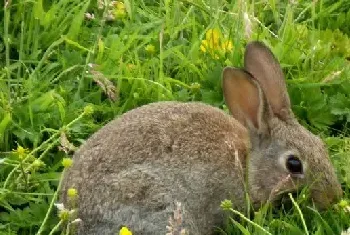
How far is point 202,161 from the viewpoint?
21.0 feet

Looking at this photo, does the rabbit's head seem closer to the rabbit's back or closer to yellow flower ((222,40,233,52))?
the rabbit's back

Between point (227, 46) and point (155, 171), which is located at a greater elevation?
point (227, 46)

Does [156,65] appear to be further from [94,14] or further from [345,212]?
[345,212]

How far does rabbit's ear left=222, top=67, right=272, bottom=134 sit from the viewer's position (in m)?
6.66

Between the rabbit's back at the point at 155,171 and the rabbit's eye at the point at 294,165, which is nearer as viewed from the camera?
the rabbit's back at the point at 155,171

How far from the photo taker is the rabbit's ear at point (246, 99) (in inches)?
262

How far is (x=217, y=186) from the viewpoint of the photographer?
6418 mm

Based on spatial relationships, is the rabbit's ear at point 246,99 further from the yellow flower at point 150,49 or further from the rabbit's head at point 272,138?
the yellow flower at point 150,49

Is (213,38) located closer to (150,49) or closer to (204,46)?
(204,46)

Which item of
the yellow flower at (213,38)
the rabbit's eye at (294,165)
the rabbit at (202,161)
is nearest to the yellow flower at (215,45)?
the yellow flower at (213,38)

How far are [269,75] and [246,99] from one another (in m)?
0.21

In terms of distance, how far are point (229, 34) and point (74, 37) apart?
1025 mm

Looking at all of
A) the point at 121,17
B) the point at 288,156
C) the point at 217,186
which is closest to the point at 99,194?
the point at 217,186

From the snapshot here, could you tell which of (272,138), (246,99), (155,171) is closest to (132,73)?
(246,99)
